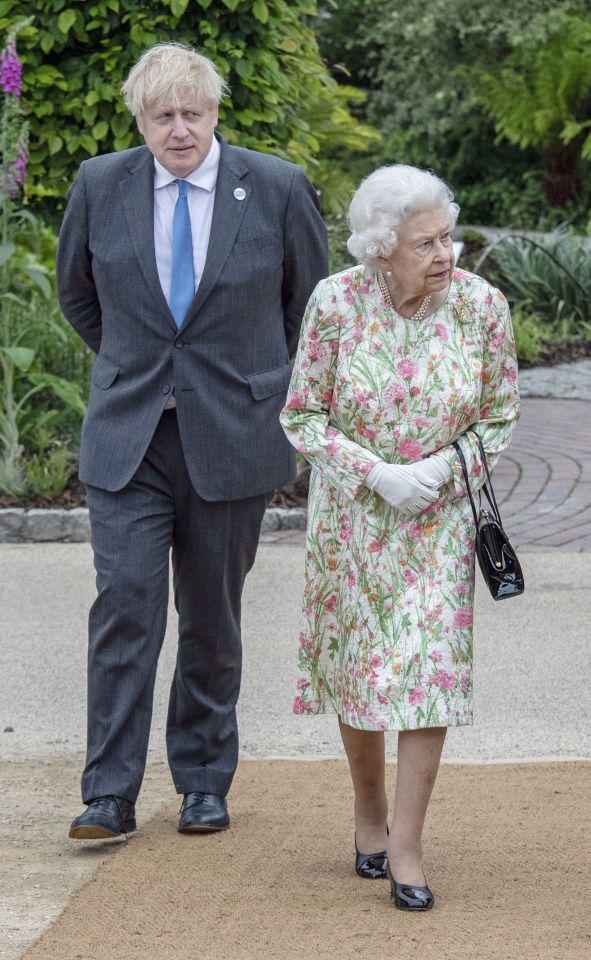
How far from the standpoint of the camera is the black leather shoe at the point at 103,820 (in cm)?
381

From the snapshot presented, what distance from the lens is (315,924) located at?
3369mm

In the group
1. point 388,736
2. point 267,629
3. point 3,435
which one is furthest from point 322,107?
point 388,736

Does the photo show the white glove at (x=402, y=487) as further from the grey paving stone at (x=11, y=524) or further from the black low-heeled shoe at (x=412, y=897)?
the grey paving stone at (x=11, y=524)

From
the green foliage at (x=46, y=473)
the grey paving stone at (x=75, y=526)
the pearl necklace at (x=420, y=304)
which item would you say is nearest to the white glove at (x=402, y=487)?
the pearl necklace at (x=420, y=304)

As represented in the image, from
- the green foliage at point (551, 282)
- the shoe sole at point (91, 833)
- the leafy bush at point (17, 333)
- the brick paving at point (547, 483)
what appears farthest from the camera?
the green foliage at point (551, 282)

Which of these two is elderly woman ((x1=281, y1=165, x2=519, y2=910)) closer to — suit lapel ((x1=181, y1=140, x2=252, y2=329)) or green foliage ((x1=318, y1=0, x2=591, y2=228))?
suit lapel ((x1=181, y1=140, x2=252, y2=329))

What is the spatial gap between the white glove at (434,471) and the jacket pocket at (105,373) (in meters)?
0.90

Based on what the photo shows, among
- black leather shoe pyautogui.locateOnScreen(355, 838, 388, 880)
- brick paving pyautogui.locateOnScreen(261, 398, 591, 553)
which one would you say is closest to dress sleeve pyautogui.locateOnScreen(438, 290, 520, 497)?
black leather shoe pyautogui.locateOnScreen(355, 838, 388, 880)

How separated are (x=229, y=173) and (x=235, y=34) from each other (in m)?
4.48

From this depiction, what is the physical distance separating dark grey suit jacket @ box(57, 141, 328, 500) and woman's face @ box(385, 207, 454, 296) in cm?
63

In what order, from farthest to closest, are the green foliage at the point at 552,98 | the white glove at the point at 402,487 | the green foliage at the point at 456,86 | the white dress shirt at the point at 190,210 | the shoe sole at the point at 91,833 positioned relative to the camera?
the green foliage at the point at 456,86 → the green foliage at the point at 552,98 → the white dress shirt at the point at 190,210 → the shoe sole at the point at 91,833 → the white glove at the point at 402,487

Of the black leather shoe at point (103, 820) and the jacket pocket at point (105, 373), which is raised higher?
the jacket pocket at point (105, 373)

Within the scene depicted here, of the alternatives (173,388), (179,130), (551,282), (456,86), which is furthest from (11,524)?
(456,86)

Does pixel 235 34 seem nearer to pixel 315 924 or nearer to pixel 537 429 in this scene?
pixel 537 429
